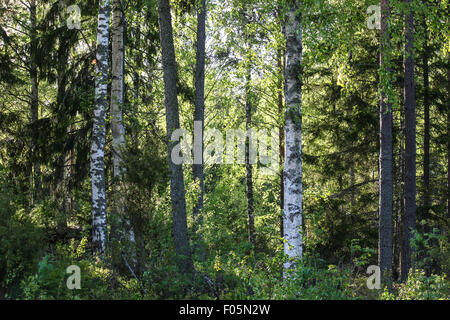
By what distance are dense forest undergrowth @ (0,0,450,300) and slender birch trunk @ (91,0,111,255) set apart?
3cm

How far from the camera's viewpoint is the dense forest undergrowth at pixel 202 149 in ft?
20.6

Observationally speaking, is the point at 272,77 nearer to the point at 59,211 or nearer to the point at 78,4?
the point at 78,4

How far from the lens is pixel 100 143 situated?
9281 millimetres

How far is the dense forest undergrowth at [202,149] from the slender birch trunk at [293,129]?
0.03 metres

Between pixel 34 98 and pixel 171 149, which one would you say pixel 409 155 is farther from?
pixel 34 98

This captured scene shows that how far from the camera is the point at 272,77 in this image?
13227mm

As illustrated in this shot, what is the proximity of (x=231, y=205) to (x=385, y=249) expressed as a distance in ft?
41.0

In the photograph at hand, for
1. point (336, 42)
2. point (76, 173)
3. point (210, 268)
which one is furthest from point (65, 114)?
point (336, 42)
